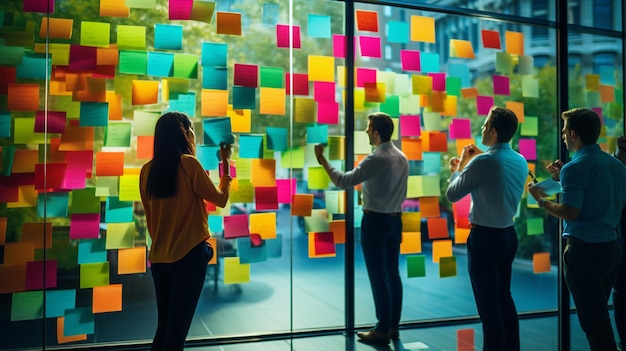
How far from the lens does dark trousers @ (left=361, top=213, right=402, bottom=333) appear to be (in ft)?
11.1

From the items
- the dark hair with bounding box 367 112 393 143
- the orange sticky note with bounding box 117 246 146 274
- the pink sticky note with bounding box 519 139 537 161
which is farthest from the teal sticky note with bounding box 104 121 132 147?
the pink sticky note with bounding box 519 139 537 161

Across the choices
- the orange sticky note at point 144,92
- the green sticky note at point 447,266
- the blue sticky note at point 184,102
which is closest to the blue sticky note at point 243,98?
the blue sticky note at point 184,102

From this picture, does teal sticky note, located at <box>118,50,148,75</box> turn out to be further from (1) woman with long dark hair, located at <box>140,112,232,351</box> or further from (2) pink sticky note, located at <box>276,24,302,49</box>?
(1) woman with long dark hair, located at <box>140,112,232,351</box>

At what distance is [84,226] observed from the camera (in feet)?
10.6

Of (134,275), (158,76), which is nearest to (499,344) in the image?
(134,275)

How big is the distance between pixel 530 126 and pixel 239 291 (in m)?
2.58

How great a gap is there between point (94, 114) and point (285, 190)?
127cm

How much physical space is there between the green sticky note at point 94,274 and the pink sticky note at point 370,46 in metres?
2.20

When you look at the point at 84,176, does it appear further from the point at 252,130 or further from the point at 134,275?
the point at 252,130

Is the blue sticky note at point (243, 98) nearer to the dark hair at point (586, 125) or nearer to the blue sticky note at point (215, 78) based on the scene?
the blue sticky note at point (215, 78)

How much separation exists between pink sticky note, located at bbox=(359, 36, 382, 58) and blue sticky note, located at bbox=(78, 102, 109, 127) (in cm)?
174

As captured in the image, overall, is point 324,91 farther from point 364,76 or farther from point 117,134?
point 117,134

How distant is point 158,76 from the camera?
334 cm

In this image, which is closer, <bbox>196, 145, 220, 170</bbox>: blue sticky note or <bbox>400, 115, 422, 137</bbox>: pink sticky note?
<bbox>196, 145, 220, 170</bbox>: blue sticky note
